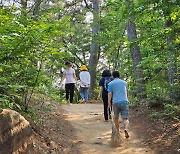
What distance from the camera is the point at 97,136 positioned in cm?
898

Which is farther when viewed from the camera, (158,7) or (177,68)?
(177,68)

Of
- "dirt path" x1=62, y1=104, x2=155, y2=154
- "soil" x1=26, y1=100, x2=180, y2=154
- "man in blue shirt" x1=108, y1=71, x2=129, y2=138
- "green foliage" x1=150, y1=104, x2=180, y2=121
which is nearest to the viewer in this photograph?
"soil" x1=26, y1=100, x2=180, y2=154

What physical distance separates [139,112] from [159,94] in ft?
3.46

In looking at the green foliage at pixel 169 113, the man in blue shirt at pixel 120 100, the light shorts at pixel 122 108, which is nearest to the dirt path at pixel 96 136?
the man in blue shirt at pixel 120 100

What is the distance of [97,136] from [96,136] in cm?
3

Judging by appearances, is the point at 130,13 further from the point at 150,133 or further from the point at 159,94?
the point at 159,94

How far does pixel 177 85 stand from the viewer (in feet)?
34.1

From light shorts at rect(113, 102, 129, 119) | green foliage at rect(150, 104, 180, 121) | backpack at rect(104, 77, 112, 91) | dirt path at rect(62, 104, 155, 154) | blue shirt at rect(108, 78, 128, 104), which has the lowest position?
dirt path at rect(62, 104, 155, 154)

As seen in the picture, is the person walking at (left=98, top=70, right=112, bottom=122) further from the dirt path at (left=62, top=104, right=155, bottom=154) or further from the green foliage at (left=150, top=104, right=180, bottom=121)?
the green foliage at (left=150, top=104, right=180, bottom=121)

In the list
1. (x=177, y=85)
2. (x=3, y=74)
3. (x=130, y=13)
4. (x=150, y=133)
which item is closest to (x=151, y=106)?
(x=177, y=85)

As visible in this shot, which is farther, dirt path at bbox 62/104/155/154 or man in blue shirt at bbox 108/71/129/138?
man in blue shirt at bbox 108/71/129/138

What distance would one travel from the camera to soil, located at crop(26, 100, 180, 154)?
24.3 feet

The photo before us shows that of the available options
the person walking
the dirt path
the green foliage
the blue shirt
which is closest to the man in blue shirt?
the blue shirt

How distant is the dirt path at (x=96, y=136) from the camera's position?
25.4ft
